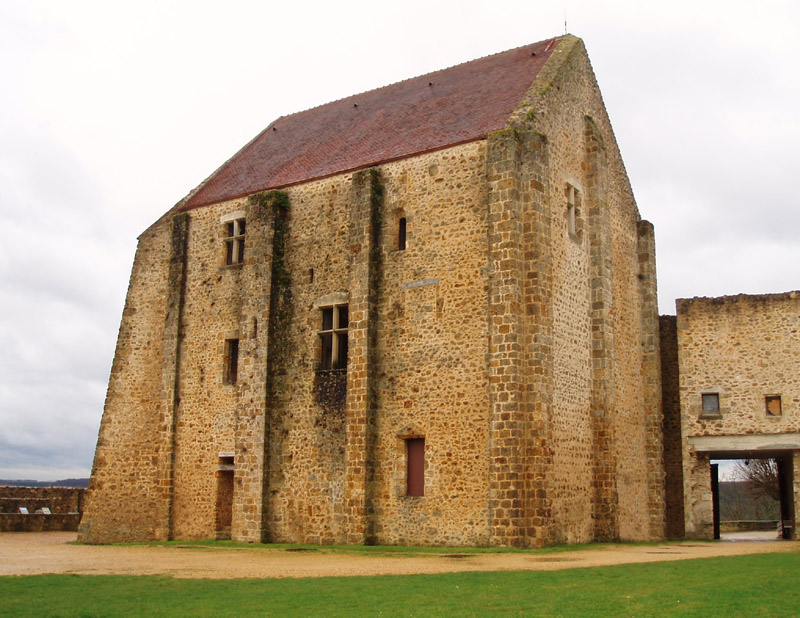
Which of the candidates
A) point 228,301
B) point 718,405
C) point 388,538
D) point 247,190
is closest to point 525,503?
point 388,538

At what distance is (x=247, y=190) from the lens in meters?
23.2

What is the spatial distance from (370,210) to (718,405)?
407 inches

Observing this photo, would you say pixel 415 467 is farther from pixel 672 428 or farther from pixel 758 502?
pixel 758 502

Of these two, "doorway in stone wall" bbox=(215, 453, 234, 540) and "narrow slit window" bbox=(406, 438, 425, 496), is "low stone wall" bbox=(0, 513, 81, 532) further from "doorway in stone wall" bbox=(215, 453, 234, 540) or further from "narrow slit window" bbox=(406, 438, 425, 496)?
"narrow slit window" bbox=(406, 438, 425, 496)

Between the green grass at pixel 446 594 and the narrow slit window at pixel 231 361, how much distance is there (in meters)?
10.4

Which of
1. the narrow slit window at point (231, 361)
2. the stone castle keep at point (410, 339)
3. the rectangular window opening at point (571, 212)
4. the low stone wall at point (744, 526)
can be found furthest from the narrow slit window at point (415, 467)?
the low stone wall at point (744, 526)

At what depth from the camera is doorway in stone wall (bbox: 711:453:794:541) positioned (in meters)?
24.1

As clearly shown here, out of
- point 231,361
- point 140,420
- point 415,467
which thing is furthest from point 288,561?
point 140,420

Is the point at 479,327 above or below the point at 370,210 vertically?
below

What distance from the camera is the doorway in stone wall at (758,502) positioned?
24.1m

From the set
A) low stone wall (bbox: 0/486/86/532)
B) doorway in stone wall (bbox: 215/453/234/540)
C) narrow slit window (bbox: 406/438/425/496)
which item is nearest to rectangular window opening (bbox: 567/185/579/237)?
narrow slit window (bbox: 406/438/425/496)

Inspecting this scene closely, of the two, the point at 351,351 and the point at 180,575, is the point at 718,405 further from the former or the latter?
the point at 180,575

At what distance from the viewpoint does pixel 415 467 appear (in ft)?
59.5

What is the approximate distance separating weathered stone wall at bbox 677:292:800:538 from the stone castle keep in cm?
65
